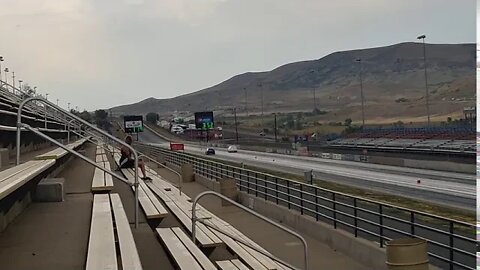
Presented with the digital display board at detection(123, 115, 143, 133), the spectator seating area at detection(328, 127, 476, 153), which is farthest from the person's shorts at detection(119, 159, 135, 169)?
the digital display board at detection(123, 115, 143, 133)

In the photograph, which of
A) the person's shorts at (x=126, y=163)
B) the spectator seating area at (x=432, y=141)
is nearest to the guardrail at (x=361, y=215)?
the person's shorts at (x=126, y=163)

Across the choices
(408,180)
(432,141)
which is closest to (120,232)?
(408,180)

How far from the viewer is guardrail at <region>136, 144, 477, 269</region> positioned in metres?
9.83

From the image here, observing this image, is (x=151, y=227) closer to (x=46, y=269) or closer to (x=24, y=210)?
(x=24, y=210)

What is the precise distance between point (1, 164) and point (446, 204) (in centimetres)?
1747

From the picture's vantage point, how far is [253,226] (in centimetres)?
1593

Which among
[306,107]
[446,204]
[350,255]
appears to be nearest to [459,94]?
[306,107]

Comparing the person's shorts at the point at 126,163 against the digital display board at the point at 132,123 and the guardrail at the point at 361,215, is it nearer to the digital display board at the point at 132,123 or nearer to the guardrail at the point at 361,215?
the guardrail at the point at 361,215

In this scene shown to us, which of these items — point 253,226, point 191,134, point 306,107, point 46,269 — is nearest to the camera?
point 46,269

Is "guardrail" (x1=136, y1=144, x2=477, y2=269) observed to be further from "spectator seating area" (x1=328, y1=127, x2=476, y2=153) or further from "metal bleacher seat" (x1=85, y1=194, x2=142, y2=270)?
"spectator seating area" (x1=328, y1=127, x2=476, y2=153)

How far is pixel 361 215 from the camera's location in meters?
17.2

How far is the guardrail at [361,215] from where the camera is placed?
9.83 meters

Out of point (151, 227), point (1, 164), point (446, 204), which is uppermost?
point (1, 164)

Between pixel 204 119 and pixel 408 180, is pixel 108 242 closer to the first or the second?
pixel 408 180
